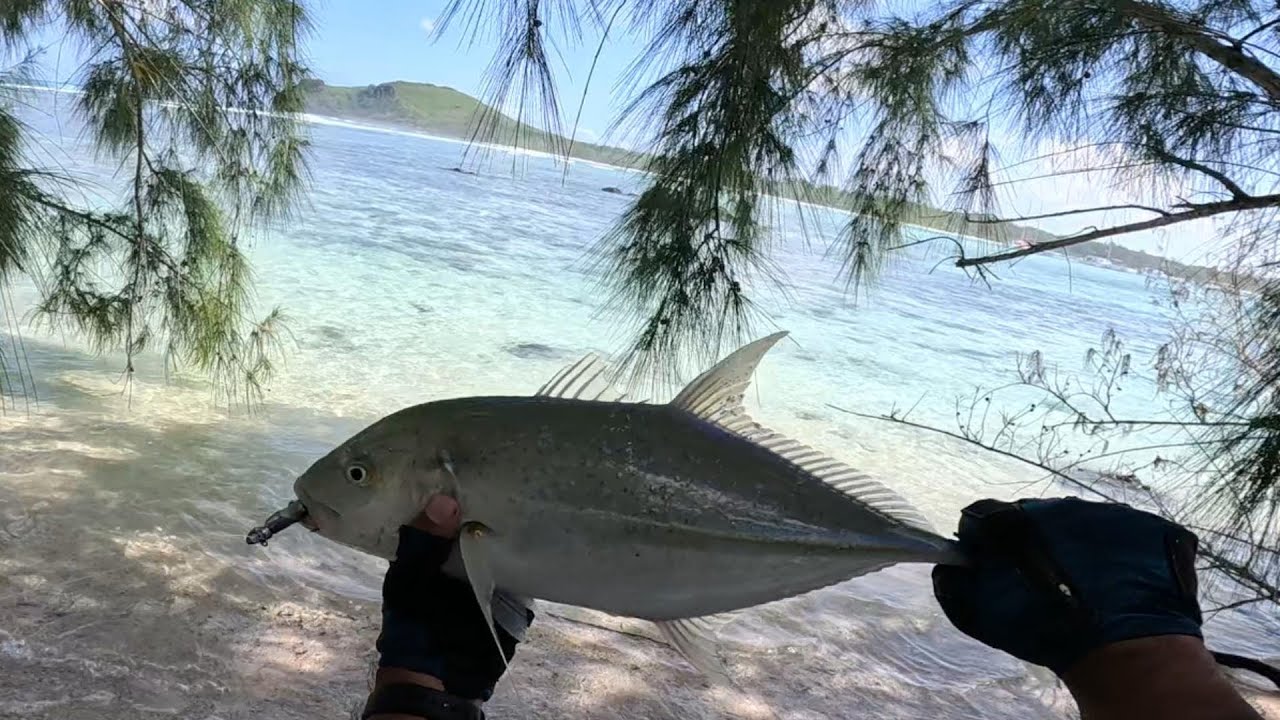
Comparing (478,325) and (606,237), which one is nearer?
(606,237)

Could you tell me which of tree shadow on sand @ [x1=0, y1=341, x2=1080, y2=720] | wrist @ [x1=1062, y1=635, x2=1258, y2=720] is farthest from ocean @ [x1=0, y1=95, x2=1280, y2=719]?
wrist @ [x1=1062, y1=635, x2=1258, y2=720]

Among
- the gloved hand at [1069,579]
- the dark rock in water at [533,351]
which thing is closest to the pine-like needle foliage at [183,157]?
the gloved hand at [1069,579]

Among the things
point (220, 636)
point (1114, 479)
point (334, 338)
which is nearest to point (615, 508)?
point (220, 636)

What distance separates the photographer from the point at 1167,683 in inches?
34.1

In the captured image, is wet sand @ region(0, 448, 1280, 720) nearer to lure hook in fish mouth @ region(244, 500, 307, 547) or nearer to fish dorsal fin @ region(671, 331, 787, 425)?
lure hook in fish mouth @ region(244, 500, 307, 547)

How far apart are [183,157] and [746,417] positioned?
3.98m

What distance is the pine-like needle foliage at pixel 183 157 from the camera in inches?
128

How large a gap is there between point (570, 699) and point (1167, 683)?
1.95 metres

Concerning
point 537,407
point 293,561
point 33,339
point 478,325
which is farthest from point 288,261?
point 537,407

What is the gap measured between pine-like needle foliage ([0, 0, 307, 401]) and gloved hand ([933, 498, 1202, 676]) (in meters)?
3.06

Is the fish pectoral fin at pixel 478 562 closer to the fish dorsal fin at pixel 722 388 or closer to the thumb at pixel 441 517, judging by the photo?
the thumb at pixel 441 517

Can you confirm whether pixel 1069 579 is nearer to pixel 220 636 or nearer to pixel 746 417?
pixel 746 417

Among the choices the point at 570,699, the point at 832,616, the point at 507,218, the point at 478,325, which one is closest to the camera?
the point at 570,699

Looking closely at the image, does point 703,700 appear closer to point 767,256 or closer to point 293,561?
point 767,256
